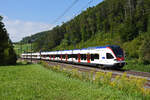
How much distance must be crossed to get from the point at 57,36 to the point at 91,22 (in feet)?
109

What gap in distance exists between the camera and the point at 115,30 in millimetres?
71062

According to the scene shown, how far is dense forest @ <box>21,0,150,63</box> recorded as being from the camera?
135 ft

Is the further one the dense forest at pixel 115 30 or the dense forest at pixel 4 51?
the dense forest at pixel 4 51

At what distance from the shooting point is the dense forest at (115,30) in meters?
41.1

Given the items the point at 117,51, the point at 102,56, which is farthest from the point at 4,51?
the point at 117,51

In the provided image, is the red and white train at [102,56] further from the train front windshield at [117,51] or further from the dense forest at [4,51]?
A: the dense forest at [4,51]

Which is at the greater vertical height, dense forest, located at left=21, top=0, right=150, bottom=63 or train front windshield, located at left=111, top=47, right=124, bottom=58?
dense forest, located at left=21, top=0, right=150, bottom=63

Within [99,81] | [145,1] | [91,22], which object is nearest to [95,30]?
[91,22]

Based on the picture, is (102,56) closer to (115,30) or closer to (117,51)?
(117,51)

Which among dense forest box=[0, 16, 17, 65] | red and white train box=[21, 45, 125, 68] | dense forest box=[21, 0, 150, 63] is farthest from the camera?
dense forest box=[0, 16, 17, 65]

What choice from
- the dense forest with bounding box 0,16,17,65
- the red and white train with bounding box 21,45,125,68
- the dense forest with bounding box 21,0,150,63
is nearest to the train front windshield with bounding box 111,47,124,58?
the red and white train with bounding box 21,45,125,68

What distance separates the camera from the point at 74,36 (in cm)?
10794

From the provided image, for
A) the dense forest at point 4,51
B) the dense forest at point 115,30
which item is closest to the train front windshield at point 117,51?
the dense forest at point 115,30

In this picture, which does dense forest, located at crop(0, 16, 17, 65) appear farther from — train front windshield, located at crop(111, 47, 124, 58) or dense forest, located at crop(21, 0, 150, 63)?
train front windshield, located at crop(111, 47, 124, 58)
